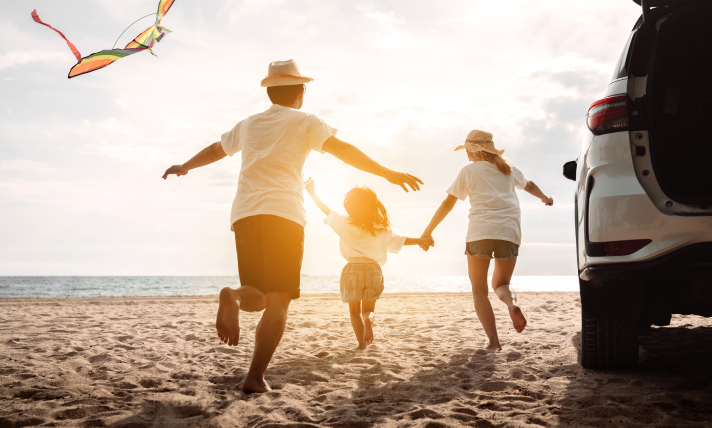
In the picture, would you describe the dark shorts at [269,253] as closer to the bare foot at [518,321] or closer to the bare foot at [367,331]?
the bare foot at [367,331]

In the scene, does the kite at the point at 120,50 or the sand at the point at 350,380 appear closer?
the sand at the point at 350,380

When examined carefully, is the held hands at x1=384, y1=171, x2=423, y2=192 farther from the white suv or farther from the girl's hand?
the girl's hand

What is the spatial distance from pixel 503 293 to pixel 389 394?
179 centimetres

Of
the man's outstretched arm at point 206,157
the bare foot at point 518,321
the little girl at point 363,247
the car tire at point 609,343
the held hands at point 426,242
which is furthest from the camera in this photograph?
the held hands at point 426,242

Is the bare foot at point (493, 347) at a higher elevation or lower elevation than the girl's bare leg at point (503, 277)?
lower

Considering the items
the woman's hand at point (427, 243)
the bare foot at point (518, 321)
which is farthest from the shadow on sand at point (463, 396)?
the woman's hand at point (427, 243)

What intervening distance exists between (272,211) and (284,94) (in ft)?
2.92

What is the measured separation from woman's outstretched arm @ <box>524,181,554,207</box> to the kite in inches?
159

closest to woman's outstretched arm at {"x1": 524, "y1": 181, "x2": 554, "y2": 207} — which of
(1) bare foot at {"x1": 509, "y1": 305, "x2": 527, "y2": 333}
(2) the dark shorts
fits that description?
(1) bare foot at {"x1": 509, "y1": 305, "x2": 527, "y2": 333}

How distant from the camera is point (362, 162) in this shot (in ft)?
9.69

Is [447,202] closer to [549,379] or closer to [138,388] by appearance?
[549,379]

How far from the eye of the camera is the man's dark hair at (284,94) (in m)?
3.31

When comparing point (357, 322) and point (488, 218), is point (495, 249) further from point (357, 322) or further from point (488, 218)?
point (357, 322)

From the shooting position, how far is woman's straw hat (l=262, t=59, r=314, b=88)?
328 centimetres
